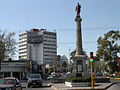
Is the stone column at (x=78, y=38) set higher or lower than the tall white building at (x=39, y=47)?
lower

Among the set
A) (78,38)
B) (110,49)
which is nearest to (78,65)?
(78,38)

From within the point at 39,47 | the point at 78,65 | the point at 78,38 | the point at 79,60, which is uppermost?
the point at 39,47

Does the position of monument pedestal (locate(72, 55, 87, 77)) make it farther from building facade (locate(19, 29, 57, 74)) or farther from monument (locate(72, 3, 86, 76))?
building facade (locate(19, 29, 57, 74))

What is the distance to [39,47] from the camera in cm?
16150

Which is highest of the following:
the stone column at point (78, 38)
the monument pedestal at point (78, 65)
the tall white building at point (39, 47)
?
the tall white building at point (39, 47)

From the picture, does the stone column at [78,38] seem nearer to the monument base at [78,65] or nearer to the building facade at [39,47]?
the monument base at [78,65]

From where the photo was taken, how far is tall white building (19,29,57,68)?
161 metres

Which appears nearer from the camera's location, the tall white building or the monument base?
the monument base

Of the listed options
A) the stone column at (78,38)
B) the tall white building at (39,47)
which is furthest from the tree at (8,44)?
the tall white building at (39,47)

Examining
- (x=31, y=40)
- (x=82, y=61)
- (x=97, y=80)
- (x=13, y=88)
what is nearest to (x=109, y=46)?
(x=97, y=80)

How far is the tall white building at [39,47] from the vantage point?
160875mm

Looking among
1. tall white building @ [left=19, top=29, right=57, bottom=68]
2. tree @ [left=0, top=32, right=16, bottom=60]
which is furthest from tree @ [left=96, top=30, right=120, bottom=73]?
tall white building @ [left=19, top=29, right=57, bottom=68]

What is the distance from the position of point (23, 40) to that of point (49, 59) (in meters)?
23.6

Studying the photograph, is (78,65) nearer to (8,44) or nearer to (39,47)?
(8,44)
